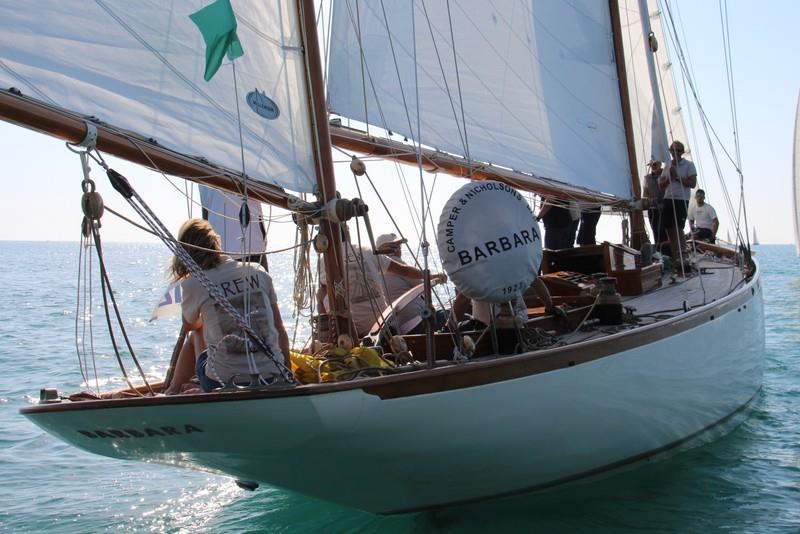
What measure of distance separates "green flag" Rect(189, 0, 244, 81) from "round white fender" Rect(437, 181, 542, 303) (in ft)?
4.83

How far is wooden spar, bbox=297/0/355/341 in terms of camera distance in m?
5.54

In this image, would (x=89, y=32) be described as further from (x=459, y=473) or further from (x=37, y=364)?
(x=37, y=364)

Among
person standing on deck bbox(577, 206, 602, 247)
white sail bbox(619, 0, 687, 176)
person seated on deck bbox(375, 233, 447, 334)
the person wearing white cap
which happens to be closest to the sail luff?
white sail bbox(619, 0, 687, 176)

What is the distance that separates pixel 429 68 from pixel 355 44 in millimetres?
1017

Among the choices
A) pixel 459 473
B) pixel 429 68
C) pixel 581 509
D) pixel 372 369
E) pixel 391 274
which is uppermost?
pixel 429 68

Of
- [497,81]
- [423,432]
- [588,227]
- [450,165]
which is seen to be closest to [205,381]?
[423,432]

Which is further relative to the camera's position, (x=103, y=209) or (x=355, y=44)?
(x=355, y=44)

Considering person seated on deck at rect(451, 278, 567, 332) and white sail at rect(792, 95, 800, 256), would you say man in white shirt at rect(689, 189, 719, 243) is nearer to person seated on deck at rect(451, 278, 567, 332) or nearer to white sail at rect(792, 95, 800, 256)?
person seated on deck at rect(451, 278, 567, 332)

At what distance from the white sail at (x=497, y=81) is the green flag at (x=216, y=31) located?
2943 mm

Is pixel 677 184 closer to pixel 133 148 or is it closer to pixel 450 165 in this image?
pixel 450 165

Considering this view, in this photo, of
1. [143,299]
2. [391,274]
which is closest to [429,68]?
[391,274]

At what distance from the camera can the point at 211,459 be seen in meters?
4.60

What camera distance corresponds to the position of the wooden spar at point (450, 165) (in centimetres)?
751

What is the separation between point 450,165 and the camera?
829 centimetres
